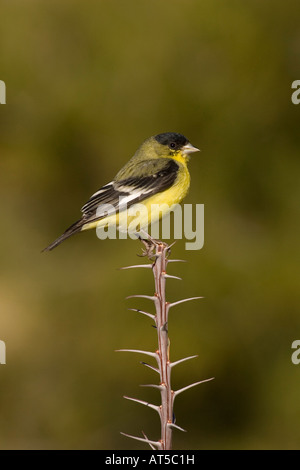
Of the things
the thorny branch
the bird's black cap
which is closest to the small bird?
the bird's black cap

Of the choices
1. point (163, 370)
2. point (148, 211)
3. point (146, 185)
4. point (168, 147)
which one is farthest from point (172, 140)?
point (163, 370)

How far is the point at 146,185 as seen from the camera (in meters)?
3.83

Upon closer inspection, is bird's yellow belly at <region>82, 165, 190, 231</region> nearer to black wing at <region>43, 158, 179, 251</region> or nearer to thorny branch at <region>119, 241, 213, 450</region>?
black wing at <region>43, 158, 179, 251</region>

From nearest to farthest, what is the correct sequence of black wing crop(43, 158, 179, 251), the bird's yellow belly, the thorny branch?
the thorny branch < black wing crop(43, 158, 179, 251) < the bird's yellow belly

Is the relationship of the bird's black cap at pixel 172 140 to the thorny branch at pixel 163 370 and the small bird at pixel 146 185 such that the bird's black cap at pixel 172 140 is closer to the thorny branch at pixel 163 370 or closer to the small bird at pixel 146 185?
the small bird at pixel 146 185

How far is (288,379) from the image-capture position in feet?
21.0

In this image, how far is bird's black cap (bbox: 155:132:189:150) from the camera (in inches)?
165

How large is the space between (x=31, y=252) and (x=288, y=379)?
120 inches

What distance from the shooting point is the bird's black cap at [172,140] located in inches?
165

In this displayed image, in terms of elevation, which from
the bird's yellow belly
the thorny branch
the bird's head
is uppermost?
the bird's head

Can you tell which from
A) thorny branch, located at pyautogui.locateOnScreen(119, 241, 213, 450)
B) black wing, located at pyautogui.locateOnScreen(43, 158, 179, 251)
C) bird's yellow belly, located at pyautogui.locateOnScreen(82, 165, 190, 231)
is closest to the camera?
thorny branch, located at pyautogui.locateOnScreen(119, 241, 213, 450)

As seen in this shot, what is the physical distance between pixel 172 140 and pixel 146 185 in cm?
50

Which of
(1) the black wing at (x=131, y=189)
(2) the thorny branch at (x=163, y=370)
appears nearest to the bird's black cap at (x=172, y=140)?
(1) the black wing at (x=131, y=189)

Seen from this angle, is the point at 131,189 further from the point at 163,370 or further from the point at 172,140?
the point at 163,370
